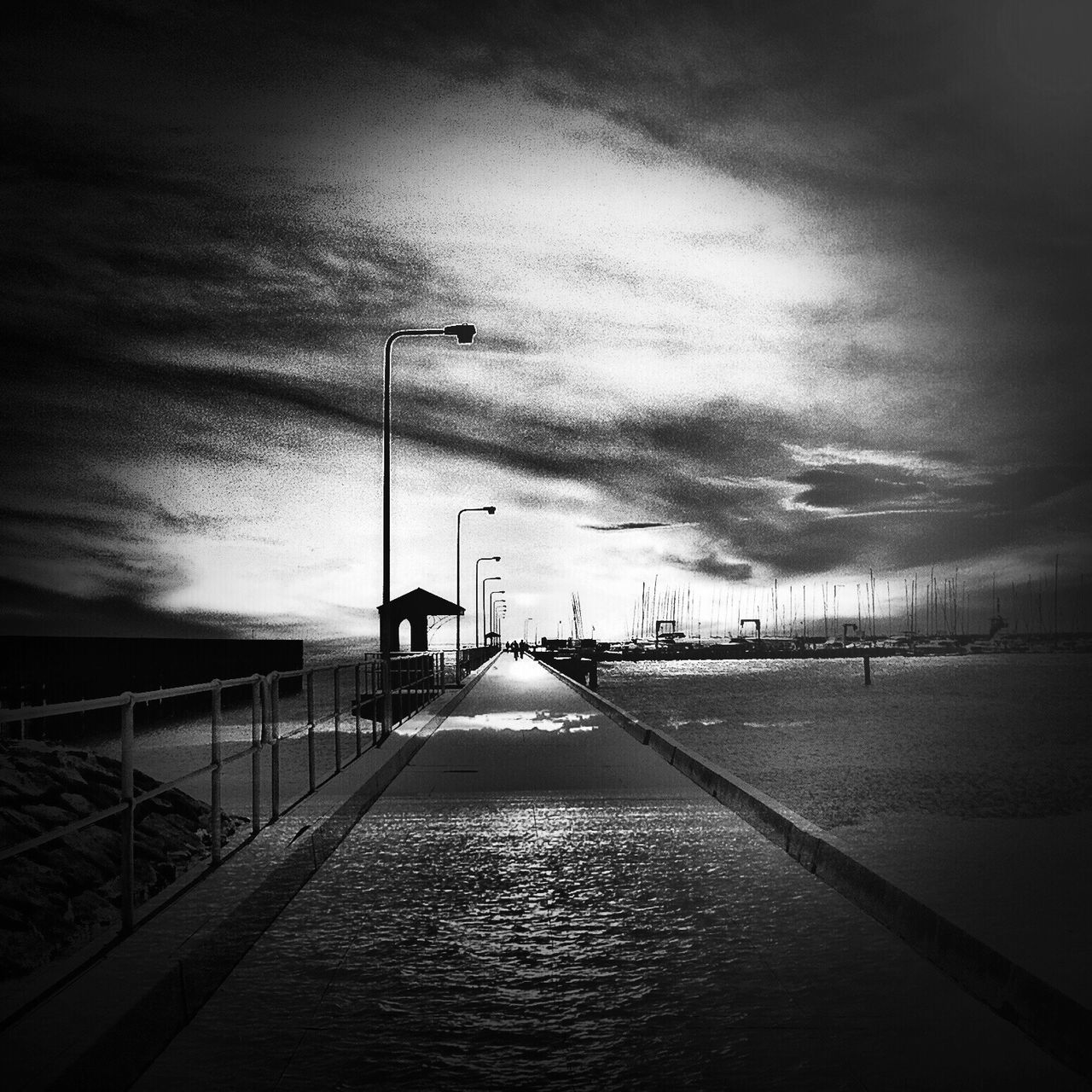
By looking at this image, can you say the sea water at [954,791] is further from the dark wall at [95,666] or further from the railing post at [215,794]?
the dark wall at [95,666]

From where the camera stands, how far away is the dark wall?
38.2 m

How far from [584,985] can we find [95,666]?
45711 mm

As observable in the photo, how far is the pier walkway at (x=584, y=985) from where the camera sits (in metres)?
5.23

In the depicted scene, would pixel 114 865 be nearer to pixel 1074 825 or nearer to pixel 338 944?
pixel 338 944

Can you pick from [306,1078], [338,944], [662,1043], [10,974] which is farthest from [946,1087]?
[10,974]

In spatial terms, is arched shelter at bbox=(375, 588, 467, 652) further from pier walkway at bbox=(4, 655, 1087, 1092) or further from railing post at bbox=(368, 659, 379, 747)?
pier walkway at bbox=(4, 655, 1087, 1092)

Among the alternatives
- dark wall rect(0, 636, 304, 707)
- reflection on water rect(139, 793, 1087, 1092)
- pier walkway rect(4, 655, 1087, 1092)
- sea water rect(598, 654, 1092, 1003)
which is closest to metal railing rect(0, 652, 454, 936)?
pier walkway rect(4, 655, 1087, 1092)

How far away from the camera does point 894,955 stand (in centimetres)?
697

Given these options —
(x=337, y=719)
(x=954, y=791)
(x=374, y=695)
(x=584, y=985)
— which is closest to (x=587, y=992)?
(x=584, y=985)

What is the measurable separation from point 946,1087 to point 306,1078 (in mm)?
2460

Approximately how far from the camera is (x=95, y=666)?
48.9 meters

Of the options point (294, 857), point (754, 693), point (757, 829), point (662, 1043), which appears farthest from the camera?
point (754, 693)

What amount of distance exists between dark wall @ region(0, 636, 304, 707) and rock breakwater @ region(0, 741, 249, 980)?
1925 centimetres

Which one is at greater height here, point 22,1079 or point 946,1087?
point 22,1079
